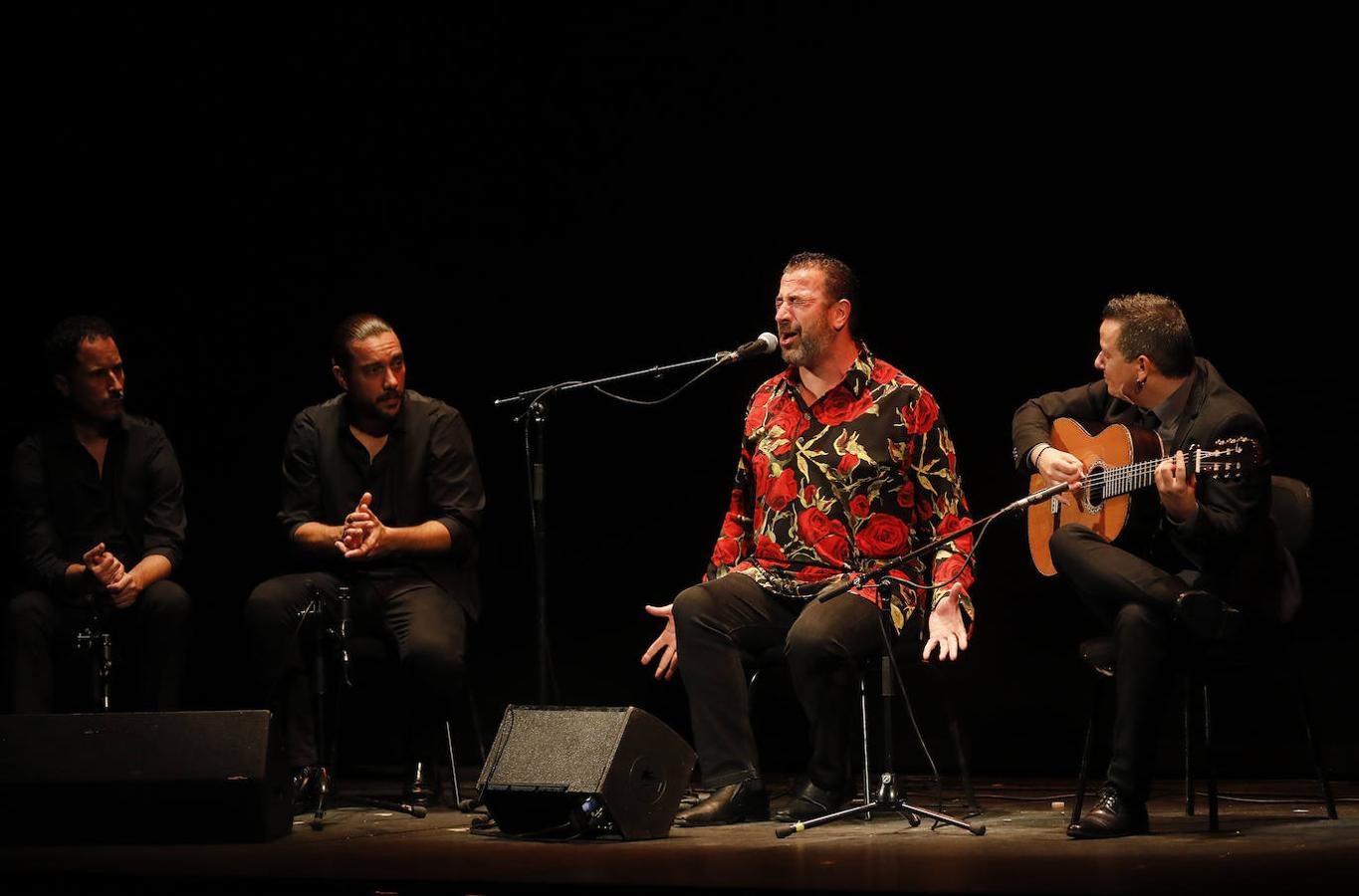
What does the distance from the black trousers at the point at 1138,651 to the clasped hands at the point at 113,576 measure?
290 centimetres

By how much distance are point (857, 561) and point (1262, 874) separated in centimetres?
155

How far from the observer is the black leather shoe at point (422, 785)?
4.69 meters

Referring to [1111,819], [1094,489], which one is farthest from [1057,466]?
[1111,819]

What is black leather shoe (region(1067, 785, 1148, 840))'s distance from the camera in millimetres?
3553

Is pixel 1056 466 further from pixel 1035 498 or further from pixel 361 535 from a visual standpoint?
pixel 361 535

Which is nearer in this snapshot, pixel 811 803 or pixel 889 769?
pixel 889 769

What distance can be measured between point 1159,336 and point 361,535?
231 cm

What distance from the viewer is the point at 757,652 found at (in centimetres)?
432

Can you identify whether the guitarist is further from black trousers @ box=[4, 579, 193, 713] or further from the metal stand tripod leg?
black trousers @ box=[4, 579, 193, 713]

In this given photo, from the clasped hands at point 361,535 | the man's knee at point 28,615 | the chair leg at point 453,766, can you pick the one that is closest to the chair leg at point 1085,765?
the chair leg at point 453,766

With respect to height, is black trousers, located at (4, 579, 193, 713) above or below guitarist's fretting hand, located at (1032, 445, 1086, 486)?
below

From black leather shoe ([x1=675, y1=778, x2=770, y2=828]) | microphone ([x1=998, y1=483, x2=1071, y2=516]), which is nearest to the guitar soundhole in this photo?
microphone ([x1=998, y1=483, x2=1071, y2=516])

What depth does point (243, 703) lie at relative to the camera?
19.6 ft

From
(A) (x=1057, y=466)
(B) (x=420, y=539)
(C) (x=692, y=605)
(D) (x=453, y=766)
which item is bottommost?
(D) (x=453, y=766)
